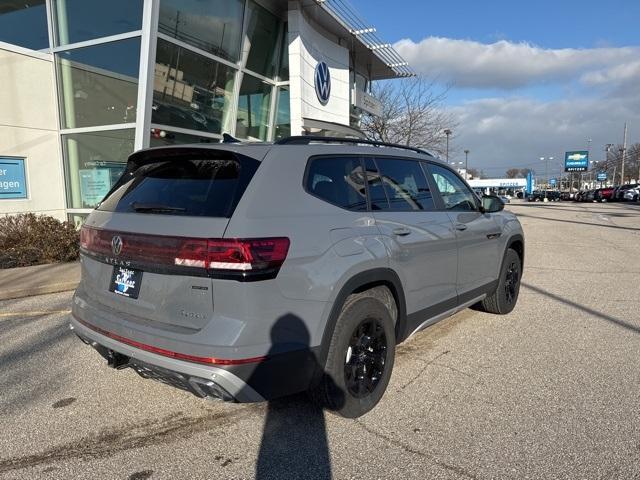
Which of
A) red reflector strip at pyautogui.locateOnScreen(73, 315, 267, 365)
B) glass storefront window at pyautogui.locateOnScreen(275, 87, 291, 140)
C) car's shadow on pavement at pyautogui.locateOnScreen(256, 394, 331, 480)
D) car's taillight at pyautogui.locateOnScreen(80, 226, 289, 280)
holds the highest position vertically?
glass storefront window at pyautogui.locateOnScreen(275, 87, 291, 140)

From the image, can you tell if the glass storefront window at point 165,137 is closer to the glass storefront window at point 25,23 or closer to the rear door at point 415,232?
the glass storefront window at point 25,23

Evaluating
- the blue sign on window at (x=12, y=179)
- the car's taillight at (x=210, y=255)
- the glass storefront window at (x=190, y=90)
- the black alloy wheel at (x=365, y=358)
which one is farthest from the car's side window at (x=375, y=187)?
the blue sign on window at (x=12, y=179)

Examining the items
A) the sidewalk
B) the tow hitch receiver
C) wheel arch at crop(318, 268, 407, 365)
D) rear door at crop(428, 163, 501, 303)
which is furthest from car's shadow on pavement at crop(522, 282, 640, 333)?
the sidewalk

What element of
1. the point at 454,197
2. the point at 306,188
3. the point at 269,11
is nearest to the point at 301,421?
the point at 306,188

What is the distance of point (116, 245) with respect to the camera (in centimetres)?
300

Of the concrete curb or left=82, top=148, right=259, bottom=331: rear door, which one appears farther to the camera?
the concrete curb

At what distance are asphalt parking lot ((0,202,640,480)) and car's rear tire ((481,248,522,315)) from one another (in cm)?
47

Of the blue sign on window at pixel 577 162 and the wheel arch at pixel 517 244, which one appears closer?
the wheel arch at pixel 517 244

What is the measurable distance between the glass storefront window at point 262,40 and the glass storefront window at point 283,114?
2.42ft

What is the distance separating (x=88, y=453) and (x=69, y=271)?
598 cm

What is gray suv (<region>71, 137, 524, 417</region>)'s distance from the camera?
2.57 metres

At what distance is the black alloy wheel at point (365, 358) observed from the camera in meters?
3.23

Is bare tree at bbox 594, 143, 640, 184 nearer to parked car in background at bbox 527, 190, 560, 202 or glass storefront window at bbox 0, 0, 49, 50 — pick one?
parked car in background at bbox 527, 190, 560, 202

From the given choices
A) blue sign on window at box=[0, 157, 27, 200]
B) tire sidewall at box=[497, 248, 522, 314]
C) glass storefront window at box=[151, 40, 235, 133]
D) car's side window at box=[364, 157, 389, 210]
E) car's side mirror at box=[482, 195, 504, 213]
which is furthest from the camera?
glass storefront window at box=[151, 40, 235, 133]
